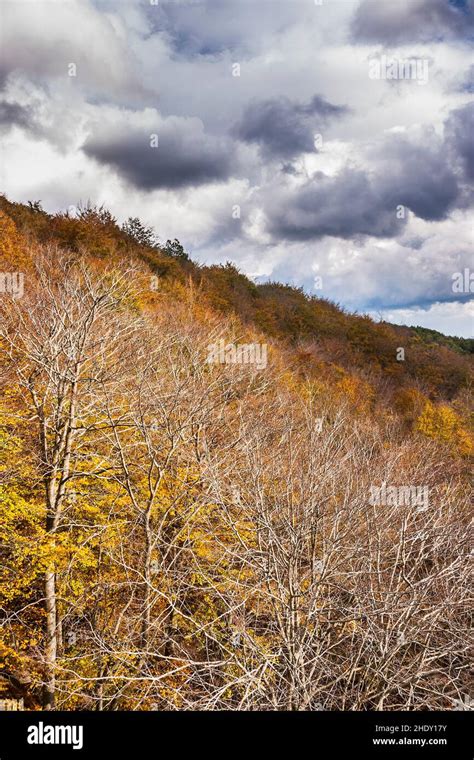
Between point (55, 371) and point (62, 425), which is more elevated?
point (55, 371)

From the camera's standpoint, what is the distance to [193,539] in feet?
35.4

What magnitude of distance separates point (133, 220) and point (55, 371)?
47.1m

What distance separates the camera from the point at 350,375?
153 feet

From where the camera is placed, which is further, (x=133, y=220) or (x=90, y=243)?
(x=133, y=220)

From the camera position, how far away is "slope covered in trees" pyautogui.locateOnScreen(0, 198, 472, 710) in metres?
7.00

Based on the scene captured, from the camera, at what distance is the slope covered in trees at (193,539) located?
7.00 metres

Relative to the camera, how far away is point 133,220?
53.6m
